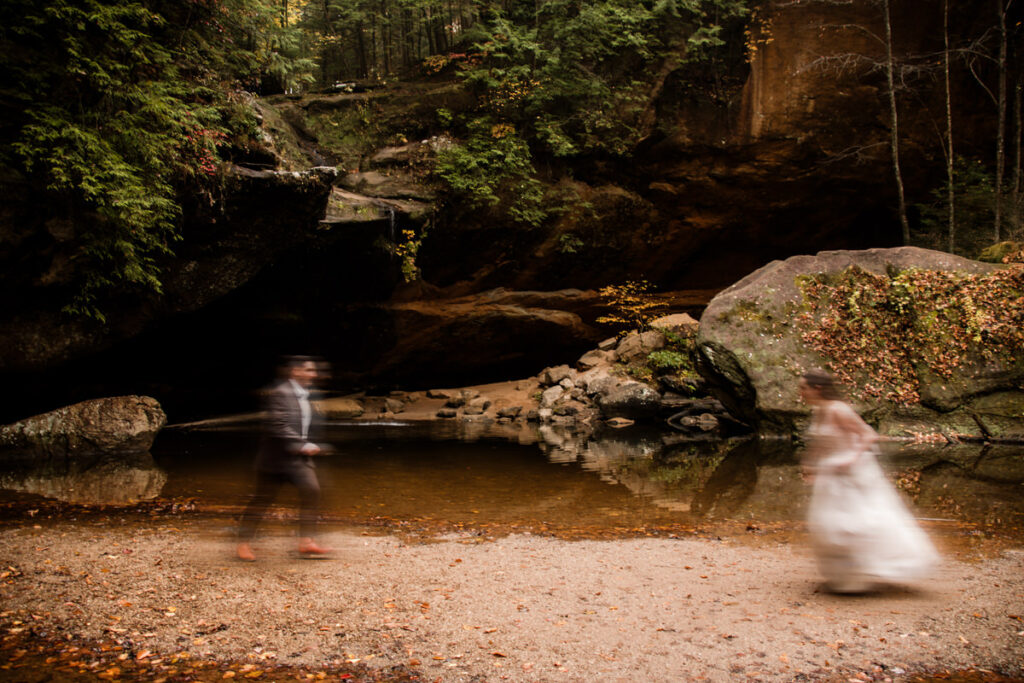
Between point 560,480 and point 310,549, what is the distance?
15.0 feet

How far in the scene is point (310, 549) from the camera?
16.4 ft

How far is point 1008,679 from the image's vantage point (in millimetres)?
2957

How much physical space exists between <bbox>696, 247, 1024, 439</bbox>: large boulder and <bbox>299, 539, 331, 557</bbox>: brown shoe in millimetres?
10172

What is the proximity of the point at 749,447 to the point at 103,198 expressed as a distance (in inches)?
508

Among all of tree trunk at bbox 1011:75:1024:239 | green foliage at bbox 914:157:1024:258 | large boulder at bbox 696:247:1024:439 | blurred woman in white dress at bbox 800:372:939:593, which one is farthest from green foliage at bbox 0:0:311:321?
green foliage at bbox 914:157:1024:258

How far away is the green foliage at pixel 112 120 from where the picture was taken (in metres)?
8.74

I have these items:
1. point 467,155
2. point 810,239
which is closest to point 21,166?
point 467,155

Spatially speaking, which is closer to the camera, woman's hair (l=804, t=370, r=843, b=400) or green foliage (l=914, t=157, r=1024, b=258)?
woman's hair (l=804, t=370, r=843, b=400)

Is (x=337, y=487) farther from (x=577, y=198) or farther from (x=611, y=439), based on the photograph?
(x=577, y=198)

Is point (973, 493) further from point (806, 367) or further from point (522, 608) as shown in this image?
point (522, 608)

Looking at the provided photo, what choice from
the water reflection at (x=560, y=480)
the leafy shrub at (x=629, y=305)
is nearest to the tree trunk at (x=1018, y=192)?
the water reflection at (x=560, y=480)

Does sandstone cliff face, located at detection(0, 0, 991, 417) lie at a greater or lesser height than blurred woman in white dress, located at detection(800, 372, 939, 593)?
greater

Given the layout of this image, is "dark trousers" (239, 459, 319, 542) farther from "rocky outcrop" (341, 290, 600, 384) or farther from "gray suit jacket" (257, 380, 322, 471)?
"rocky outcrop" (341, 290, 600, 384)

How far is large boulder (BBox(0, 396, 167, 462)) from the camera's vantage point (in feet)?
35.6
